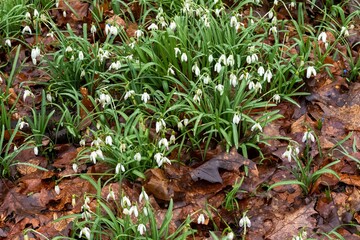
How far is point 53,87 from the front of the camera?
15.0ft

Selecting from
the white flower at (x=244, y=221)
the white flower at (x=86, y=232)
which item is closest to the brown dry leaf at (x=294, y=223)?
the white flower at (x=244, y=221)

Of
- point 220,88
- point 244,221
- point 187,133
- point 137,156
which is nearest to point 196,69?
point 220,88

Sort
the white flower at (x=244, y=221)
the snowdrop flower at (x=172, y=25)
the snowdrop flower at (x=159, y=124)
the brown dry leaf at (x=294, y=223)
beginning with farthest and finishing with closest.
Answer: the snowdrop flower at (x=172, y=25) < the snowdrop flower at (x=159, y=124) < the brown dry leaf at (x=294, y=223) < the white flower at (x=244, y=221)

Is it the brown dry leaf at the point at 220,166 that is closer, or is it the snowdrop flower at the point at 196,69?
the brown dry leaf at the point at 220,166

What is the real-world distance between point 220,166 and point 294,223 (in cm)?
60

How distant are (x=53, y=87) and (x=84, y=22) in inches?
37.9

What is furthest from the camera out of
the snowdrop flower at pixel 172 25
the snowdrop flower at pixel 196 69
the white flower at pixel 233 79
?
the snowdrop flower at pixel 172 25

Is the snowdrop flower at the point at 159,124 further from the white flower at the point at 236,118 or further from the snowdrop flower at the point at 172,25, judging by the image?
the snowdrop flower at the point at 172,25

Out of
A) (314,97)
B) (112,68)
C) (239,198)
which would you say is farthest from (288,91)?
(112,68)

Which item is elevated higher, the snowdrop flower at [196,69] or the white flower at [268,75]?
the white flower at [268,75]

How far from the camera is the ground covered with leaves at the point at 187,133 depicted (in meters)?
3.54

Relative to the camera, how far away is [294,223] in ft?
11.5

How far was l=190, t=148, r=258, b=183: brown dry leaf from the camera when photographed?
12.2 ft

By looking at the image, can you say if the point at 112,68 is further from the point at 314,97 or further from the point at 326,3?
the point at 326,3
